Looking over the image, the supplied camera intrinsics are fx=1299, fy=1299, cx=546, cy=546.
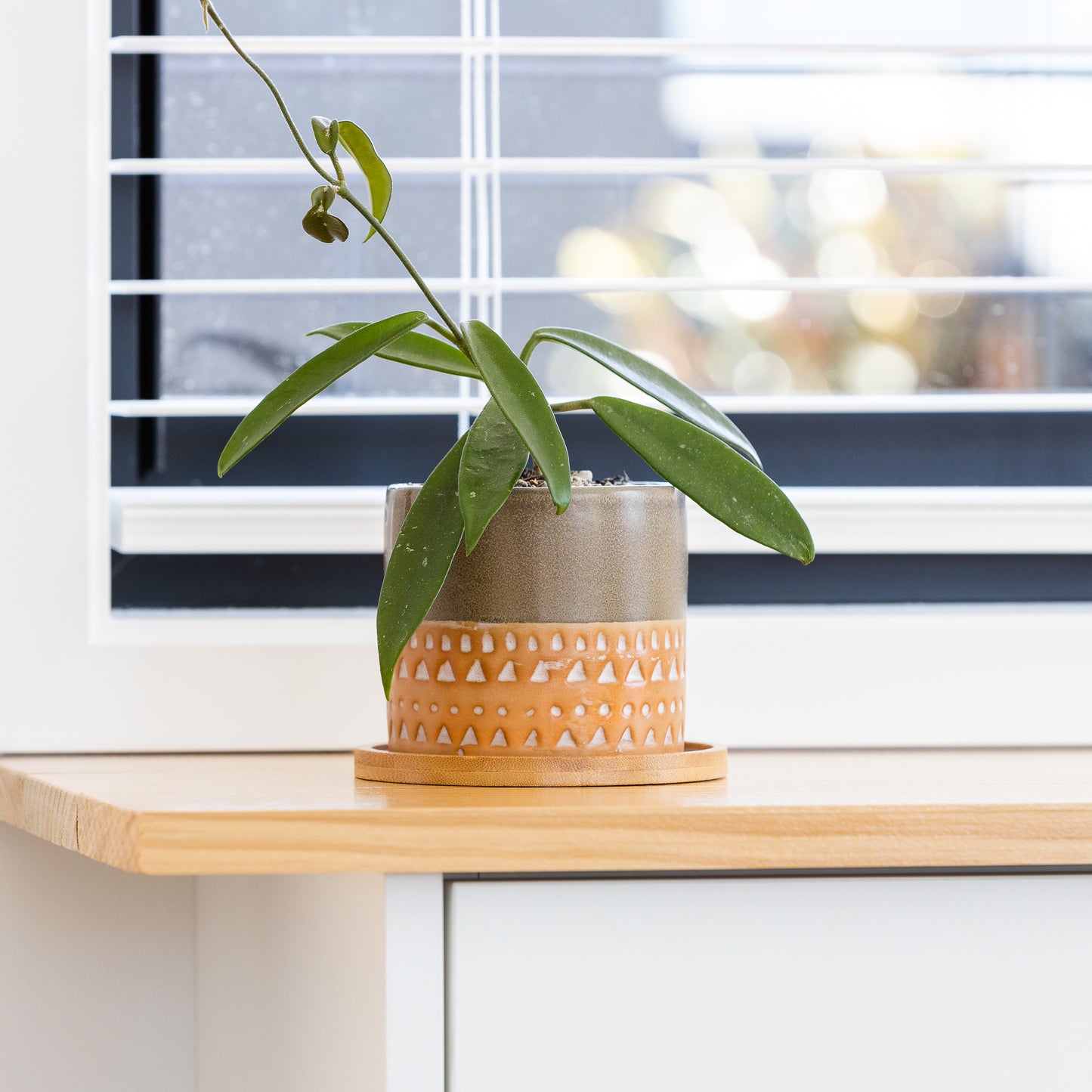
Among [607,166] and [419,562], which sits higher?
[607,166]

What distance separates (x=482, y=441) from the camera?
0.65 meters

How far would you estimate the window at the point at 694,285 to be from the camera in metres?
0.93

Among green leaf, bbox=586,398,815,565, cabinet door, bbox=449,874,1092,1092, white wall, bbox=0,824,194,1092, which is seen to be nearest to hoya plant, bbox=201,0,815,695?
green leaf, bbox=586,398,815,565

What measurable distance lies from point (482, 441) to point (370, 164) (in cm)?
16

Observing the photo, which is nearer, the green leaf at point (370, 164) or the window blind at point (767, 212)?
the green leaf at point (370, 164)

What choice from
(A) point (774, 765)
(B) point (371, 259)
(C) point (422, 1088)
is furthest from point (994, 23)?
(C) point (422, 1088)

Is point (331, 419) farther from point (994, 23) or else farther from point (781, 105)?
point (994, 23)

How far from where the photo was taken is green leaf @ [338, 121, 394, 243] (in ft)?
2.20

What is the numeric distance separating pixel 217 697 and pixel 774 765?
1.25 feet

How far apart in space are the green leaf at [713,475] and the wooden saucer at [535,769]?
125 mm

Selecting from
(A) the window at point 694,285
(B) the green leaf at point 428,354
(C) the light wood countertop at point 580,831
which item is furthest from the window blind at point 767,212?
(C) the light wood countertop at point 580,831

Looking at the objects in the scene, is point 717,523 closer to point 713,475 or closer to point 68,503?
point 713,475

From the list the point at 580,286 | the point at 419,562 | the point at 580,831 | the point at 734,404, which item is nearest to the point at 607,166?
the point at 580,286

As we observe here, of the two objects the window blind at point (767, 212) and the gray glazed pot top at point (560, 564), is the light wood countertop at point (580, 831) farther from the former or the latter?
the window blind at point (767, 212)
